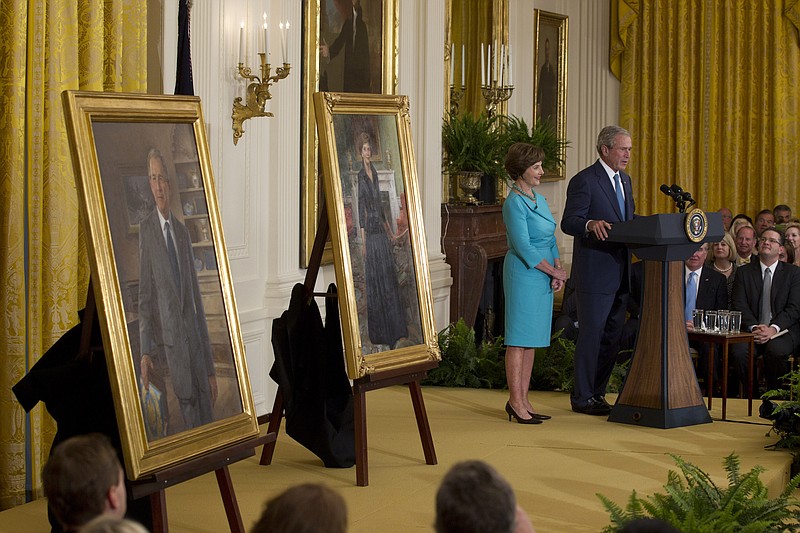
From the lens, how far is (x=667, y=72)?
1304 centimetres

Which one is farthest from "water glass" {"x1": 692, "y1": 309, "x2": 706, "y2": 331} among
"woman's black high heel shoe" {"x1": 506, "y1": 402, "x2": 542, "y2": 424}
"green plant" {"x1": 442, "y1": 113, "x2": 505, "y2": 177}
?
"green plant" {"x1": 442, "y1": 113, "x2": 505, "y2": 177}

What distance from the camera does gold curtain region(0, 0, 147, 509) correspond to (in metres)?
5.04

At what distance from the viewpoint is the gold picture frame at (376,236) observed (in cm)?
540

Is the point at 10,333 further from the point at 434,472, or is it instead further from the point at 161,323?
the point at 434,472

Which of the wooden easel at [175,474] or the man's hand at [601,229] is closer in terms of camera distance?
the wooden easel at [175,474]

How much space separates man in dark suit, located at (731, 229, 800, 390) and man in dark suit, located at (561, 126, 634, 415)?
1785mm

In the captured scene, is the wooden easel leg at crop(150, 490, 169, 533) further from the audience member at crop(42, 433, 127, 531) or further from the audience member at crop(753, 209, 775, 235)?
the audience member at crop(753, 209, 775, 235)

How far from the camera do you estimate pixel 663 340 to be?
6645mm

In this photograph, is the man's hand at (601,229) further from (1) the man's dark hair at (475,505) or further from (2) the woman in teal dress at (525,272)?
(1) the man's dark hair at (475,505)

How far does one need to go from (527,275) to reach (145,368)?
3188 millimetres

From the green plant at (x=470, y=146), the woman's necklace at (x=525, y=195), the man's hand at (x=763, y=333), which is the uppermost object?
the green plant at (x=470, y=146)

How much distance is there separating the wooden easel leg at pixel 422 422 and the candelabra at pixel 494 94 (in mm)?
4968

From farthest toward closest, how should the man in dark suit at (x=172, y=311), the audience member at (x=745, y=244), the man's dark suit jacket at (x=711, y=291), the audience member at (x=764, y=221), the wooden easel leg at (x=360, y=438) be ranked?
the audience member at (x=764, y=221) < the audience member at (x=745, y=244) < the man's dark suit jacket at (x=711, y=291) < the wooden easel leg at (x=360, y=438) < the man in dark suit at (x=172, y=311)

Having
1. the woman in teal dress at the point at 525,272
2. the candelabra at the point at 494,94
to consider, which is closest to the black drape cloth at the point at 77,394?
the woman in teal dress at the point at 525,272
